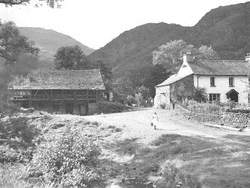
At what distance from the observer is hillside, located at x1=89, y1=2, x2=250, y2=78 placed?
A: 136 m

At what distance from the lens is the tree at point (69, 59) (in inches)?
3152

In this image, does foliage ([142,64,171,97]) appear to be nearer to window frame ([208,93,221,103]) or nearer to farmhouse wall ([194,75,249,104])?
farmhouse wall ([194,75,249,104])

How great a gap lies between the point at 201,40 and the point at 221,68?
95909 millimetres

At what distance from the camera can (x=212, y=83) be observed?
162 feet

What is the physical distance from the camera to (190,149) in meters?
19.4

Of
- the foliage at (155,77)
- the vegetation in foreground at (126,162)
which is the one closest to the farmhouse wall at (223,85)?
the foliage at (155,77)

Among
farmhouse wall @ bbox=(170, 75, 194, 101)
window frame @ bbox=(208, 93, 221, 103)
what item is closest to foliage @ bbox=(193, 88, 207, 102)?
farmhouse wall @ bbox=(170, 75, 194, 101)

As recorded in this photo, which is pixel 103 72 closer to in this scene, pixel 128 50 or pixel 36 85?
pixel 36 85

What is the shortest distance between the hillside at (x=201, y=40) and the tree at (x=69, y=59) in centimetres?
3941

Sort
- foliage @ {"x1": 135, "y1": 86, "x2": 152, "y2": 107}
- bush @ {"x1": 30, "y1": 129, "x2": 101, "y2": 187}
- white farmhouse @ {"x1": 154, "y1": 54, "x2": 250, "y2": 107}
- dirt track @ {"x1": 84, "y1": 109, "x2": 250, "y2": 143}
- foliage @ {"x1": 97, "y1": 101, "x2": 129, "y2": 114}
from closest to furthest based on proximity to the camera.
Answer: bush @ {"x1": 30, "y1": 129, "x2": 101, "y2": 187} < dirt track @ {"x1": 84, "y1": 109, "x2": 250, "y2": 143} < white farmhouse @ {"x1": 154, "y1": 54, "x2": 250, "y2": 107} < foliage @ {"x1": 97, "y1": 101, "x2": 129, "y2": 114} < foliage @ {"x1": 135, "y1": 86, "x2": 152, "y2": 107}

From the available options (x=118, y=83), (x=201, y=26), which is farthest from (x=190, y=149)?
(x=201, y=26)

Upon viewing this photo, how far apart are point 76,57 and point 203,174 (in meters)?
68.6

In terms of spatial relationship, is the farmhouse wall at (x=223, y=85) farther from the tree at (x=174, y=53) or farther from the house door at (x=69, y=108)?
the tree at (x=174, y=53)

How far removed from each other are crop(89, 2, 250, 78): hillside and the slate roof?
6341 centimetres
